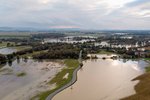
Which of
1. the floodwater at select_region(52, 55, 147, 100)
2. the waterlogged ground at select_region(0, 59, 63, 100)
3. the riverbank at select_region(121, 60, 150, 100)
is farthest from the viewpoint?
the waterlogged ground at select_region(0, 59, 63, 100)

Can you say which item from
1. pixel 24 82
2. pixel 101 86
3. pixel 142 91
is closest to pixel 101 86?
pixel 101 86

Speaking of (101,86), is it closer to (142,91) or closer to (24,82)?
(142,91)

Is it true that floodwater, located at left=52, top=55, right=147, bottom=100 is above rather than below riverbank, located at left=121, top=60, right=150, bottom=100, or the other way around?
below

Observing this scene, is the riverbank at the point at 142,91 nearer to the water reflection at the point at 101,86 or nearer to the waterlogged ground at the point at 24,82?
the water reflection at the point at 101,86

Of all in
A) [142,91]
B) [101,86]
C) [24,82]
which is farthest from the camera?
[24,82]

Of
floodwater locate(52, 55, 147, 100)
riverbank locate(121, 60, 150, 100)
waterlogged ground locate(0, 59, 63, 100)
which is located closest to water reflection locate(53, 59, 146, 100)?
floodwater locate(52, 55, 147, 100)

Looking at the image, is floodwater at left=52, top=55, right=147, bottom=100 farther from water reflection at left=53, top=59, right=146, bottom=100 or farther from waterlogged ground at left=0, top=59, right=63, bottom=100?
waterlogged ground at left=0, top=59, right=63, bottom=100

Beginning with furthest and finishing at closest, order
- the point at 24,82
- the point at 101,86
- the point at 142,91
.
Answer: the point at 24,82 < the point at 101,86 < the point at 142,91

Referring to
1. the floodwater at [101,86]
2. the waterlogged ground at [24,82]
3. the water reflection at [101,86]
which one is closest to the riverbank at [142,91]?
the floodwater at [101,86]

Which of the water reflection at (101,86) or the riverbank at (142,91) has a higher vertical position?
the riverbank at (142,91)

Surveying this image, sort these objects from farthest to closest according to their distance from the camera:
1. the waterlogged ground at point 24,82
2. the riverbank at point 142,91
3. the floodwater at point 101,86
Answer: the waterlogged ground at point 24,82 < the floodwater at point 101,86 < the riverbank at point 142,91

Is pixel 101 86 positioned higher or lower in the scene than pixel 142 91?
lower
